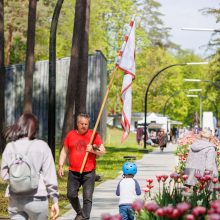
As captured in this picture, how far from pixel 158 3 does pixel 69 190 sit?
12118 cm

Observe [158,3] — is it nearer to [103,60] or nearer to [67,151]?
[103,60]

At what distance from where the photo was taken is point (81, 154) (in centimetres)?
1242

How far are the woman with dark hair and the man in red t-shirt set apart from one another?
4489 millimetres

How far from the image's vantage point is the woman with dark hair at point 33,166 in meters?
7.61

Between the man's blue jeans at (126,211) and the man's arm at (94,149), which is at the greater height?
the man's arm at (94,149)

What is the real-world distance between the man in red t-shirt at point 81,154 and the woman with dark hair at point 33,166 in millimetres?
4489

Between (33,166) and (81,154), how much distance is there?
4.81 m

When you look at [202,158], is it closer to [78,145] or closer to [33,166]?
[78,145]

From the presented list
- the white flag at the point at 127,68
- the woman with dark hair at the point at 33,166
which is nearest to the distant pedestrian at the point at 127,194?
the white flag at the point at 127,68

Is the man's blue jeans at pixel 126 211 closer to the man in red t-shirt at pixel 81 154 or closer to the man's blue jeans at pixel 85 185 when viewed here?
the man in red t-shirt at pixel 81 154

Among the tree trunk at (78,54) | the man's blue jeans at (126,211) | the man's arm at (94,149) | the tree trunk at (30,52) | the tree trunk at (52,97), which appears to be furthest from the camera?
the tree trunk at (30,52)

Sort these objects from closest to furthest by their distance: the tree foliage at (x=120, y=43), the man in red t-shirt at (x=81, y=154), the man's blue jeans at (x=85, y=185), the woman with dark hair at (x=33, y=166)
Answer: the woman with dark hair at (x=33, y=166)
the man in red t-shirt at (x=81, y=154)
the man's blue jeans at (x=85, y=185)
the tree foliage at (x=120, y=43)

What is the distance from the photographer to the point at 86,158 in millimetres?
12375

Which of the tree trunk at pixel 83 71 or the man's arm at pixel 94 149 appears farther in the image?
the tree trunk at pixel 83 71
